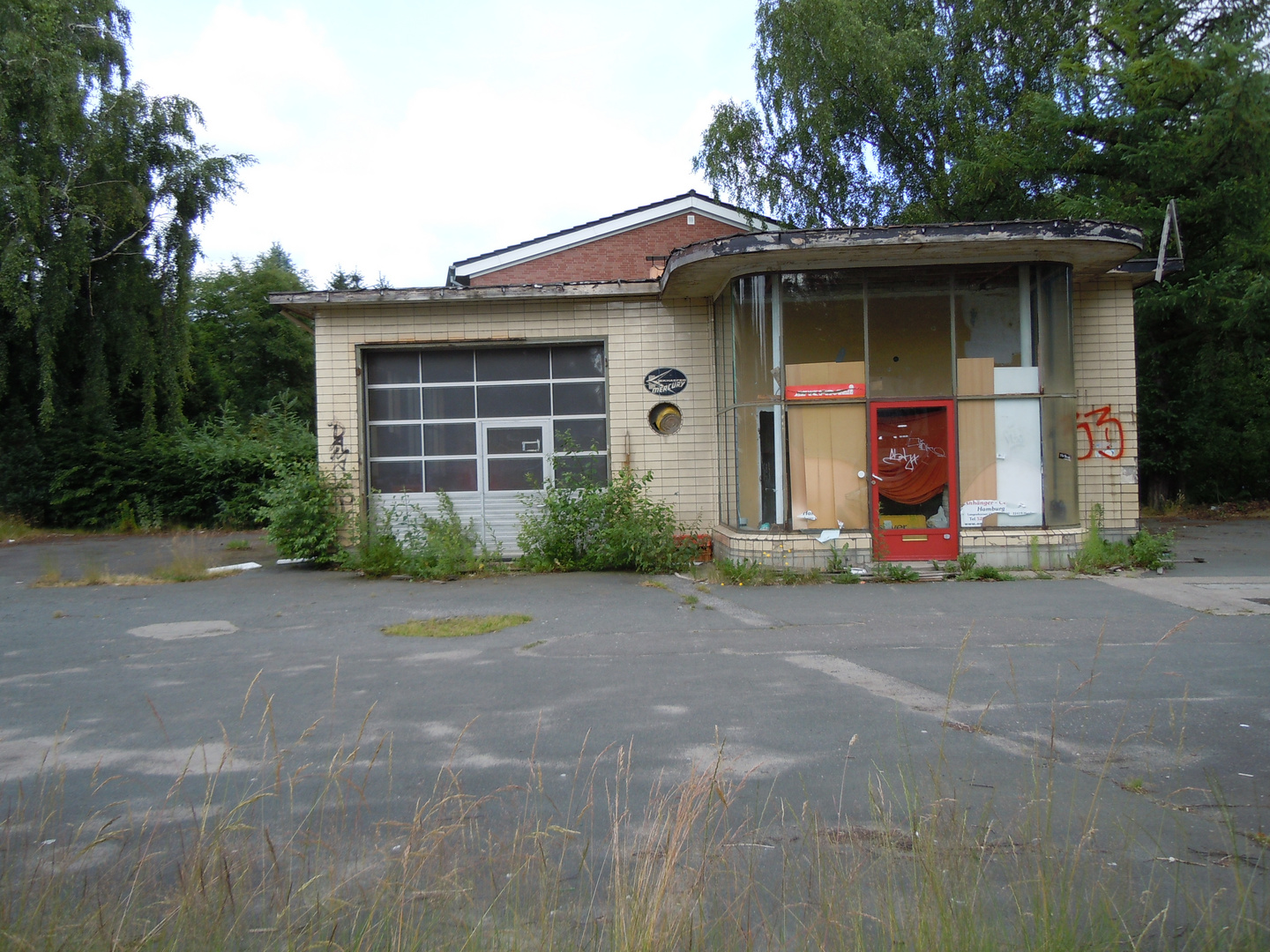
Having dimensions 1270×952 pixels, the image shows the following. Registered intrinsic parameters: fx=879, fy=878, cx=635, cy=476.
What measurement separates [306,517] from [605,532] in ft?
14.6

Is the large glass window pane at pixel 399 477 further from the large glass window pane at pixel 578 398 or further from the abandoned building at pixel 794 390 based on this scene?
the large glass window pane at pixel 578 398

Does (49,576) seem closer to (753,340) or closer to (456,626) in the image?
(456,626)

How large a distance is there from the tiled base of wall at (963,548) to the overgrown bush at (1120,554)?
18 centimetres

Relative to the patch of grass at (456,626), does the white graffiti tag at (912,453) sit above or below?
above

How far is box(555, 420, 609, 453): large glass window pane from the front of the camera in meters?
13.5

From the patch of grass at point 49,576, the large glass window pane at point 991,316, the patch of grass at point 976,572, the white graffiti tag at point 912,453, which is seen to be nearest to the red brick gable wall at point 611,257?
the large glass window pane at point 991,316

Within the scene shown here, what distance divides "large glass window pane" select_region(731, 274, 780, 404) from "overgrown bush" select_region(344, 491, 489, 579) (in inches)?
171

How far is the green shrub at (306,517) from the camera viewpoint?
12.8 meters

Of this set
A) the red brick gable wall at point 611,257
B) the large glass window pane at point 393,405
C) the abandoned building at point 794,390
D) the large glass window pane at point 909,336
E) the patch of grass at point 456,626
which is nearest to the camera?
the patch of grass at point 456,626

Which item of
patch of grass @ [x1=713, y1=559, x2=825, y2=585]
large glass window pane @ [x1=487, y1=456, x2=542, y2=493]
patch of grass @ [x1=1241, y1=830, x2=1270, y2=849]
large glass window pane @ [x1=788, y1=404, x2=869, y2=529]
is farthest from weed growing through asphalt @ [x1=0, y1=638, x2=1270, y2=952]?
large glass window pane @ [x1=487, y1=456, x2=542, y2=493]

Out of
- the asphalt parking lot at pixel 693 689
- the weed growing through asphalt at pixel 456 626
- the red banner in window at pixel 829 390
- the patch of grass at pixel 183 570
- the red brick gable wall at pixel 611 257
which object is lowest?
the asphalt parking lot at pixel 693 689

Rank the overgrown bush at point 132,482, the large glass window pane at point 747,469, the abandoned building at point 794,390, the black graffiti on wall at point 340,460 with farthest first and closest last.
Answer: the overgrown bush at point 132,482 < the black graffiti on wall at point 340,460 < the large glass window pane at point 747,469 < the abandoned building at point 794,390

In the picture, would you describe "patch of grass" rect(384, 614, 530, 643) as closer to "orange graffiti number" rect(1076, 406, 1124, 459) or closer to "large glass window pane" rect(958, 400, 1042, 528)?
"large glass window pane" rect(958, 400, 1042, 528)

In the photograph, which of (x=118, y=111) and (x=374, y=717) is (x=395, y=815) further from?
(x=118, y=111)
